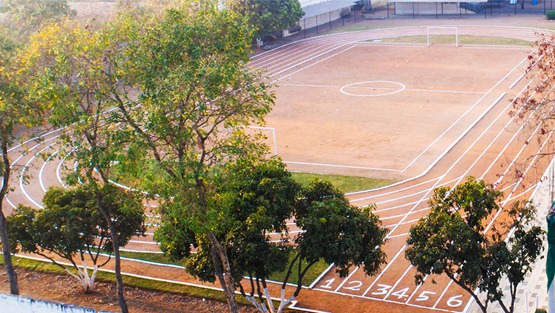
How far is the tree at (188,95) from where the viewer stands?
1975cm

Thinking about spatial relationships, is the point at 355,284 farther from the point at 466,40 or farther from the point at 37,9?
the point at 466,40

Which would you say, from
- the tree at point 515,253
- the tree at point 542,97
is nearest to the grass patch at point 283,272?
the tree at point 515,253

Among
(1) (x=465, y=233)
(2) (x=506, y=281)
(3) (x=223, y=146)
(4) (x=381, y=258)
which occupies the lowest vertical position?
(2) (x=506, y=281)

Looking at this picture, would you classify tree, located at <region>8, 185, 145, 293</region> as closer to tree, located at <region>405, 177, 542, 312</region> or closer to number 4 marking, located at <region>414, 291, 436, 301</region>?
number 4 marking, located at <region>414, 291, 436, 301</region>

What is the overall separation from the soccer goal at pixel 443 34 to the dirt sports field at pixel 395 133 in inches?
27.5

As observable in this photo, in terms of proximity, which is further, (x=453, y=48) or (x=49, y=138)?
(x=453, y=48)

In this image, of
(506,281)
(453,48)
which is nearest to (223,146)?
(506,281)

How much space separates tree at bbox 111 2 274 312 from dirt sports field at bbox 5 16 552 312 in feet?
9.29

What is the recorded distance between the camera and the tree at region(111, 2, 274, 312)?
64.8ft

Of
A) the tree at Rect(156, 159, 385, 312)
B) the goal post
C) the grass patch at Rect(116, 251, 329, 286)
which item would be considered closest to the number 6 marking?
the tree at Rect(156, 159, 385, 312)

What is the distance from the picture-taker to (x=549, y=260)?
19.4 metres

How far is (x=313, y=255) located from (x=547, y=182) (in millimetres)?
15161

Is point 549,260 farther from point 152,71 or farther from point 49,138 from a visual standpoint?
point 49,138

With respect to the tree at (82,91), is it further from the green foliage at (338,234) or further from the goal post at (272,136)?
the goal post at (272,136)
